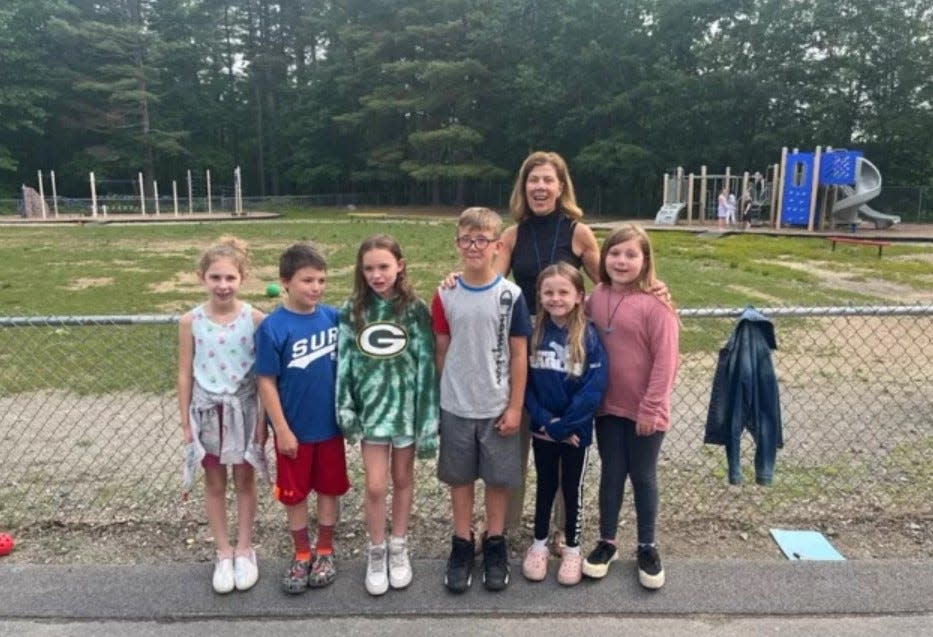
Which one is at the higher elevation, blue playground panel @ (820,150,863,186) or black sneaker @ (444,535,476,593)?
blue playground panel @ (820,150,863,186)

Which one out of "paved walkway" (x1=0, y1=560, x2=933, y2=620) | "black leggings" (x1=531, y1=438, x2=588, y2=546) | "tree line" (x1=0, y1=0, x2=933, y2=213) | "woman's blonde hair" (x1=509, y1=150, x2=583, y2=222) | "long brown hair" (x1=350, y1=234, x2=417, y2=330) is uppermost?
"tree line" (x1=0, y1=0, x2=933, y2=213)

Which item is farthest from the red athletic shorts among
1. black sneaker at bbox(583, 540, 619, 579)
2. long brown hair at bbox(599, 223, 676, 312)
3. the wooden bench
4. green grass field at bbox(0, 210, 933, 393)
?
the wooden bench

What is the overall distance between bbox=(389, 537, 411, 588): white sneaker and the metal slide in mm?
23518

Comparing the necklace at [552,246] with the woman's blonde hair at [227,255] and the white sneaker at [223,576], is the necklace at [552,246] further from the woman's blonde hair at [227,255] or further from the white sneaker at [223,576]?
the white sneaker at [223,576]

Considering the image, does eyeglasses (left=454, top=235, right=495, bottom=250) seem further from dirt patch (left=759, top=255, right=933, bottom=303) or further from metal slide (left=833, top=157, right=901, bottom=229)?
metal slide (left=833, top=157, right=901, bottom=229)

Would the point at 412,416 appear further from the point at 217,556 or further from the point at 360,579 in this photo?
the point at 217,556

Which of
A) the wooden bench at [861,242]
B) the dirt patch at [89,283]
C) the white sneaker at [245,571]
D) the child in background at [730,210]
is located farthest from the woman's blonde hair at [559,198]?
the child in background at [730,210]

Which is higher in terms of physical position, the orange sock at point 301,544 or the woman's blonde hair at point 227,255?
the woman's blonde hair at point 227,255

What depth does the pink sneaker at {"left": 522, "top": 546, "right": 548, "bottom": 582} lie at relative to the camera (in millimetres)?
3000

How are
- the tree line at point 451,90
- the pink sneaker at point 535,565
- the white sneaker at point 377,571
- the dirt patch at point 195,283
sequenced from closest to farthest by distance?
the white sneaker at point 377,571
the pink sneaker at point 535,565
the dirt patch at point 195,283
the tree line at point 451,90

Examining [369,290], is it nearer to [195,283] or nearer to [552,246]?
[552,246]

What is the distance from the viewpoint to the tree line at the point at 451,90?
3322 cm

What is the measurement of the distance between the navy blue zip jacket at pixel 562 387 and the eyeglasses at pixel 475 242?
0.42m

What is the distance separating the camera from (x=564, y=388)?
291cm
